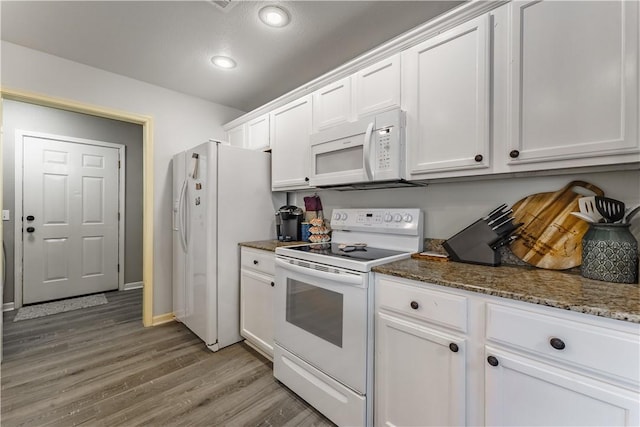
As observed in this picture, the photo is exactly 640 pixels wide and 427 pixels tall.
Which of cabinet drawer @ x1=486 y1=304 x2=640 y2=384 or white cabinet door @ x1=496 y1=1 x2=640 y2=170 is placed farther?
white cabinet door @ x1=496 y1=1 x2=640 y2=170

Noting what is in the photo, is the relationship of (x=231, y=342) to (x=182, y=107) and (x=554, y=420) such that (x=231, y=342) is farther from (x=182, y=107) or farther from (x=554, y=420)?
(x=182, y=107)

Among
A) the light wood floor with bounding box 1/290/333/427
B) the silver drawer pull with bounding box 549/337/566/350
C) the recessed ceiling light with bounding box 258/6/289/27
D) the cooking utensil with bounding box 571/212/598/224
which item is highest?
the recessed ceiling light with bounding box 258/6/289/27

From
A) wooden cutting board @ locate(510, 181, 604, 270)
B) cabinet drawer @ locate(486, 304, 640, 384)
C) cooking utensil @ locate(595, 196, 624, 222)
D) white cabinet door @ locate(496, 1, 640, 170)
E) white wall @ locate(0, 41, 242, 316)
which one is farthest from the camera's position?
white wall @ locate(0, 41, 242, 316)

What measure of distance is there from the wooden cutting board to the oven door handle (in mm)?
880

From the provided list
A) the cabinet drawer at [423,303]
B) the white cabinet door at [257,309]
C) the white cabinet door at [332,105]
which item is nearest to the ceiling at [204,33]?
the white cabinet door at [332,105]

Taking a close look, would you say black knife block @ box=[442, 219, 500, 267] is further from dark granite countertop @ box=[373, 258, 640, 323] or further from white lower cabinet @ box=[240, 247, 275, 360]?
white lower cabinet @ box=[240, 247, 275, 360]

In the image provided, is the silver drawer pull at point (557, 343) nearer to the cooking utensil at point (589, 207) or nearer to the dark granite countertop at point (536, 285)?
the dark granite countertop at point (536, 285)

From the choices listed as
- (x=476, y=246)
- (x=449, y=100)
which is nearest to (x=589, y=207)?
(x=476, y=246)

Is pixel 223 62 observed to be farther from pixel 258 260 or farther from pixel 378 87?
pixel 258 260

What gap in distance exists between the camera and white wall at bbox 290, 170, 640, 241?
49.3 inches

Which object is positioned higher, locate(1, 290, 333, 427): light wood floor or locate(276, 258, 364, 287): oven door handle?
locate(276, 258, 364, 287): oven door handle

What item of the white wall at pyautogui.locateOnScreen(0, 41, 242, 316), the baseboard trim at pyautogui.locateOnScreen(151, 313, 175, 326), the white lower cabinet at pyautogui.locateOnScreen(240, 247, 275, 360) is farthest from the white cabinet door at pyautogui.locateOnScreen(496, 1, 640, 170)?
the baseboard trim at pyautogui.locateOnScreen(151, 313, 175, 326)

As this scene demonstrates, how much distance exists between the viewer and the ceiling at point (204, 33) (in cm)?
170

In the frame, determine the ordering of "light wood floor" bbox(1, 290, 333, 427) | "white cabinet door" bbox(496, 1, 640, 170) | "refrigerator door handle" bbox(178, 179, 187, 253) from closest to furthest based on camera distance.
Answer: "white cabinet door" bbox(496, 1, 640, 170), "light wood floor" bbox(1, 290, 333, 427), "refrigerator door handle" bbox(178, 179, 187, 253)
